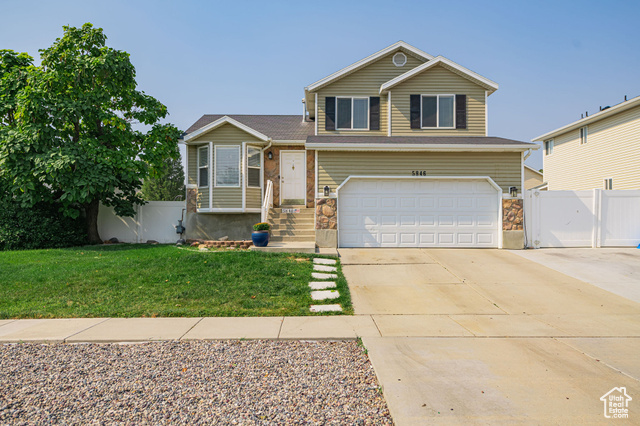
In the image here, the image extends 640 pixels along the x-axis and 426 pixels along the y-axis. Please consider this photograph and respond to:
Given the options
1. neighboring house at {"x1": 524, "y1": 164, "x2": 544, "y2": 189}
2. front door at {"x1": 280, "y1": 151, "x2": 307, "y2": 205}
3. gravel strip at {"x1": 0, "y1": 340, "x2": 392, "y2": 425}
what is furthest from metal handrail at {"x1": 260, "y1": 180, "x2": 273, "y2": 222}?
neighboring house at {"x1": 524, "y1": 164, "x2": 544, "y2": 189}

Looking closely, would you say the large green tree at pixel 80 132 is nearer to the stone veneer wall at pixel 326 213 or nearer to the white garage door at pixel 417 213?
the stone veneer wall at pixel 326 213

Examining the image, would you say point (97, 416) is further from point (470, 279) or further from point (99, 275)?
point (470, 279)

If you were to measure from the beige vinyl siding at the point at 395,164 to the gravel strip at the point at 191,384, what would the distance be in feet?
26.2

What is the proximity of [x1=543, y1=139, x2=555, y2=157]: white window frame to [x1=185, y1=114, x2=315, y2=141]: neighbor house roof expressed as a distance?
14275mm

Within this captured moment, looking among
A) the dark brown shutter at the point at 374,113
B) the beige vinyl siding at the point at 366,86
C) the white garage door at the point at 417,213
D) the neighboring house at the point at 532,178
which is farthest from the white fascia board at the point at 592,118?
the dark brown shutter at the point at 374,113

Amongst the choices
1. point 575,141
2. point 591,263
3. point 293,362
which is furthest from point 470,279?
point 575,141

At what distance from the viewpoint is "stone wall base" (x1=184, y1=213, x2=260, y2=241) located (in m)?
14.0

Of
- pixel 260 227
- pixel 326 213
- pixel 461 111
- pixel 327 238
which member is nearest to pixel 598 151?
pixel 461 111

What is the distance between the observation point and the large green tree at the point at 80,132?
36.9 ft

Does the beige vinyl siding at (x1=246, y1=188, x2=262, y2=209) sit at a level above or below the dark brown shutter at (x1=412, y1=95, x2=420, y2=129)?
below

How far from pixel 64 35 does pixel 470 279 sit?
13.5m

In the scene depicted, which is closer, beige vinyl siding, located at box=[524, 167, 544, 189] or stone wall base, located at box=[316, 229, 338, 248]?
Result: stone wall base, located at box=[316, 229, 338, 248]

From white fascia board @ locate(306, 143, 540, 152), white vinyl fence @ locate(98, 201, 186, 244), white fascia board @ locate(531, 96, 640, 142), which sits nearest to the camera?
white fascia board @ locate(306, 143, 540, 152)

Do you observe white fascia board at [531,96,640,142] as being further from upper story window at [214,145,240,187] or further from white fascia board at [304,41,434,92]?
upper story window at [214,145,240,187]
